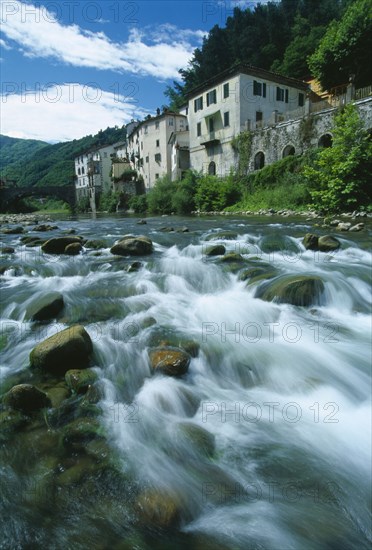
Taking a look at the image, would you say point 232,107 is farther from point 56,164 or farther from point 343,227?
point 56,164

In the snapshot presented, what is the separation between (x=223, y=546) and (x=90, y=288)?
630 cm

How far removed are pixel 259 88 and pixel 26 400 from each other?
4169cm

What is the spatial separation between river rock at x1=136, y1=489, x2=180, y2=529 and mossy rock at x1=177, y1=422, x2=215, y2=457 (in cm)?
68

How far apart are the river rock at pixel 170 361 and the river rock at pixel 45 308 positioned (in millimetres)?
2510

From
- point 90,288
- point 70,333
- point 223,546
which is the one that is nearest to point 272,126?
point 90,288

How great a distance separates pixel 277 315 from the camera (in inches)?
268

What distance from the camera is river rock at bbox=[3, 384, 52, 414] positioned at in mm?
3941

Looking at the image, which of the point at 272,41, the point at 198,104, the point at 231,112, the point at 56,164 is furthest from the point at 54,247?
the point at 56,164

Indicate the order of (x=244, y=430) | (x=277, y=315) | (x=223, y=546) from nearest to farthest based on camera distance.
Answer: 1. (x=223, y=546)
2. (x=244, y=430)
3. (x=277, y=315)

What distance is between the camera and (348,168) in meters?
18.6

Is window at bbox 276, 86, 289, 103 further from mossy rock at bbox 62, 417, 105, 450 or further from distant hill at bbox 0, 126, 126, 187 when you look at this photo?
distant hill at bbox 0, 126, 126, 187

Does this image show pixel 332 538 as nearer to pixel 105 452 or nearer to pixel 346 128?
pixel 105 452

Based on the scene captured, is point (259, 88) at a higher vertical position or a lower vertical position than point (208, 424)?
higher

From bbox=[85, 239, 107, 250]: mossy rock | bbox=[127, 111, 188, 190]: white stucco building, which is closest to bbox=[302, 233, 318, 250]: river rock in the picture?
bbox=[85, 239, 107, 250]: mossy rock
